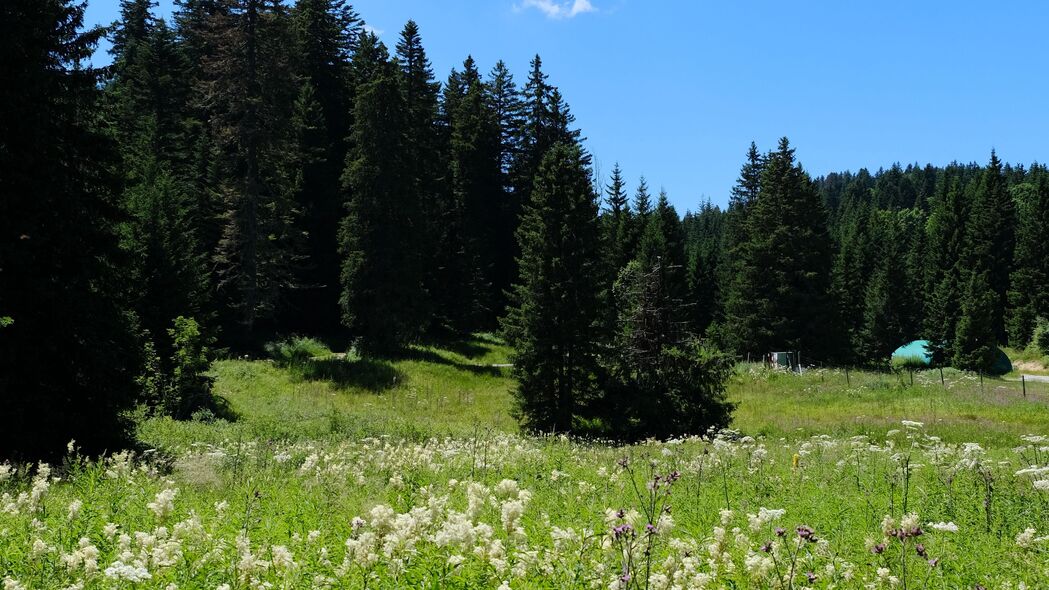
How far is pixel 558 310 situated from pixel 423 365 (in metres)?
11.7

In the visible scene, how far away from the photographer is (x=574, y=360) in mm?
22609

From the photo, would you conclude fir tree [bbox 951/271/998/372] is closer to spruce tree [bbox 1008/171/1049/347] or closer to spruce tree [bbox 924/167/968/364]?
spruce tree [bbox 924/167/968/364]

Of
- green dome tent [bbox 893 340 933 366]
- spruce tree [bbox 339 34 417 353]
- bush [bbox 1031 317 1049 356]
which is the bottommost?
green dome tent [bbox 893 340 933 366]

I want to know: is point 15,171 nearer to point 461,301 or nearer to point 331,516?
point 331,516

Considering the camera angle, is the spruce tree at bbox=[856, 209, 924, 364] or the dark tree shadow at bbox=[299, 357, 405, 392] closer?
the dark tree shadow at bbox=[299, 357, 405, 392]

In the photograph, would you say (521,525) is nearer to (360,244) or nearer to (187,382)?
(187,382)

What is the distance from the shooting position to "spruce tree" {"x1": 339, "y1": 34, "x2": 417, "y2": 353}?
34.7 meters

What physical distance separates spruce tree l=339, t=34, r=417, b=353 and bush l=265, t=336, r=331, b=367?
8.07ft

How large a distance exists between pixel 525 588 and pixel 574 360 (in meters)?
19.3

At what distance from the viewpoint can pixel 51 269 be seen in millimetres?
12242

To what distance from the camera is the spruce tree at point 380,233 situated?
34719 mm

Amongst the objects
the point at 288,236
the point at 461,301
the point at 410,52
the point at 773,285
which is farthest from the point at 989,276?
the point at 288,236

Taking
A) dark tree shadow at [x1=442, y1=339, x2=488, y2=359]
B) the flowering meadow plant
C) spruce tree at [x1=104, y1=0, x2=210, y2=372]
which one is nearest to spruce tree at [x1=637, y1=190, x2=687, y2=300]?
dark tree shadow at [x1=442, y1=339, x2=488, y2=359]

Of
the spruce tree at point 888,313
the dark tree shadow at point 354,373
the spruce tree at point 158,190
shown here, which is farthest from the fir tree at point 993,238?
the spruce tree at point 158,190
